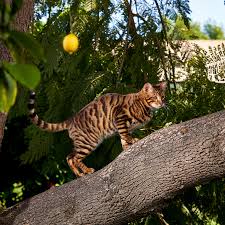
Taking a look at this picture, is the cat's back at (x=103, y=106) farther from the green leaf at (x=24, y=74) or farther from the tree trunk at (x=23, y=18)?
the green leaf at (x=24, y=74)

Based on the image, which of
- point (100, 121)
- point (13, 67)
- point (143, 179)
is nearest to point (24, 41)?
point (13, 67)

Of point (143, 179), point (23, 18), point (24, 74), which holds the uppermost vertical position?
point (23, 18)

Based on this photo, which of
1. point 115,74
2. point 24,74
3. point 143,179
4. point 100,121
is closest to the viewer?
point 24,74

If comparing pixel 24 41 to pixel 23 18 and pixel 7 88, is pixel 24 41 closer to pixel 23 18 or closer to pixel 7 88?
pixel 7 88

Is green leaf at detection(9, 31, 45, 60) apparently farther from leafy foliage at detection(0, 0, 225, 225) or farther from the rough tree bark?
leafy foliage at detection(0, 0, 225, 225)

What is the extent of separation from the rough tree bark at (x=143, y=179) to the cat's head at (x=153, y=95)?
1.00 meters

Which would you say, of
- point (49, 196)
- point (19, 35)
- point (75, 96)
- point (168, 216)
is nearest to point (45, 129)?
point (75, 96)

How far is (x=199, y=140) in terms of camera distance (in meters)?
2.56

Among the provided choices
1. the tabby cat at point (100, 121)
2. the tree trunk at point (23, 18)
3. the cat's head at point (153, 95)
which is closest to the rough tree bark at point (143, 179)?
the tree trunk at point (23, 18)

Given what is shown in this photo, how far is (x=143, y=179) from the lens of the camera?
2.72 metres

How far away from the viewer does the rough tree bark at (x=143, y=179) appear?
256cm

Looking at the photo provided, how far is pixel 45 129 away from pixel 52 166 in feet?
4.56

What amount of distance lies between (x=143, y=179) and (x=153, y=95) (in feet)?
3.99

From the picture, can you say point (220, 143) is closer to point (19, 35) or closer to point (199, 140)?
point (199, 140)
